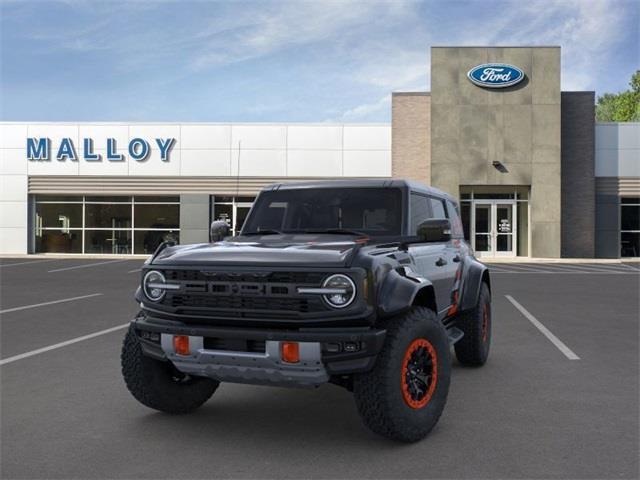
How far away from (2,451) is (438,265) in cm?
346

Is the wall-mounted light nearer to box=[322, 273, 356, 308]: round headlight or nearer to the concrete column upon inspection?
the concrete column

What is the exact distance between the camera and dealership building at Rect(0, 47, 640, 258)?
93.1 ft

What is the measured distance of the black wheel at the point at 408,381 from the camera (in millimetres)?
3908

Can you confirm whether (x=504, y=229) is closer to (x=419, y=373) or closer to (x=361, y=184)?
(x=361, y=184)

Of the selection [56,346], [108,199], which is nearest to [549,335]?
[56,346]

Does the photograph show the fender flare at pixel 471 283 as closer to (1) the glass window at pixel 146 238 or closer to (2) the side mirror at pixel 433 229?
(2) the side mirror at pixel 433 229

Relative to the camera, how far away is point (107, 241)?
3125 cm

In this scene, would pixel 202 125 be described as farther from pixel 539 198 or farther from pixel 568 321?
pixel 568 321

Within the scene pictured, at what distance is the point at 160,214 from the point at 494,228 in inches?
620

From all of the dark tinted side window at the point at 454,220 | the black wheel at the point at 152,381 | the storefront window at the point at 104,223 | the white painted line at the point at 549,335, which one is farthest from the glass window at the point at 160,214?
the black wheel at the point at 152,381

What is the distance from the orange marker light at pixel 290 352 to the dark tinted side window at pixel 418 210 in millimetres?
1857

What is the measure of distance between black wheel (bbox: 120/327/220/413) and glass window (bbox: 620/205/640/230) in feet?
96.6

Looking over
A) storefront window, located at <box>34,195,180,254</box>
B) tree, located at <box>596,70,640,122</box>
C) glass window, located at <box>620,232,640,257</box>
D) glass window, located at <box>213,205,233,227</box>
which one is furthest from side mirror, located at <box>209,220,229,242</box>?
tree, located at <box>596,70,640,122</box>

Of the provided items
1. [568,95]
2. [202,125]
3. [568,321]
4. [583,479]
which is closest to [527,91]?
[568,95]
